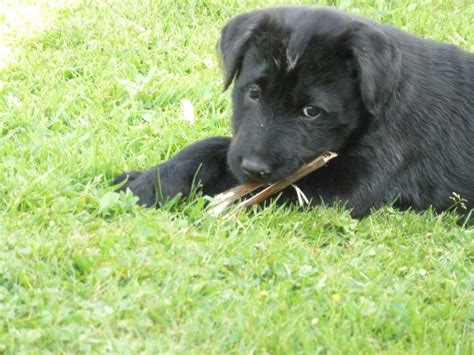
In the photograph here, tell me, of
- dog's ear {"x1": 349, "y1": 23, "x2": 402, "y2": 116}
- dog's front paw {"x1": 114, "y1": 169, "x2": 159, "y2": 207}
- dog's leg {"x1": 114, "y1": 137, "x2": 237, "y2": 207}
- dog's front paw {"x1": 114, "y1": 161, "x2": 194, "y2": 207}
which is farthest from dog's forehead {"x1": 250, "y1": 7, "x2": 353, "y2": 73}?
dog's front paw {"x1": 114, "y1": 169, "x2": 159, "y2": 207}

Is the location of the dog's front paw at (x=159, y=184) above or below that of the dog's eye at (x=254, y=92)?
below

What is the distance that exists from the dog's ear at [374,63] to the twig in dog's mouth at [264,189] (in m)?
0.38

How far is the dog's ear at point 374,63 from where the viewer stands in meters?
4.62

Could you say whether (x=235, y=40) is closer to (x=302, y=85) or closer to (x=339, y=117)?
(x=302, y=85)

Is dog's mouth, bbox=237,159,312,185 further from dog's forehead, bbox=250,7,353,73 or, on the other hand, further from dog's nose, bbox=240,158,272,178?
dog's forehead, bbox=250,7,353,73

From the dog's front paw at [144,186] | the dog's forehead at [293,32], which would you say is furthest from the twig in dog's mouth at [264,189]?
the dog's forehead at [293,32]

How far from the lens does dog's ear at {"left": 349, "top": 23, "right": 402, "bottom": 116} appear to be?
462 centimetres

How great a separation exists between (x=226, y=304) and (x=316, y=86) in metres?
1.44

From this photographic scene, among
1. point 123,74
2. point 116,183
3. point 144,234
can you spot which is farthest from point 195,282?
point 123,74

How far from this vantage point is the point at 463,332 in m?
3.75

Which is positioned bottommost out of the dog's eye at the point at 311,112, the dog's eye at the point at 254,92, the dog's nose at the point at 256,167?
the dog's nose at the point at 256,167

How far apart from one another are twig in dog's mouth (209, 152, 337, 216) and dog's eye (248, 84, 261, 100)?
1.44ft

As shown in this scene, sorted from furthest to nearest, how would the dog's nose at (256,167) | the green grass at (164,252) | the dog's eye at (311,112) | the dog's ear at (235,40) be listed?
the dog's ear at (235,40)
the dog's eye at (311,112)
the dog's nose at (256,167)
the green grass at (164,252)

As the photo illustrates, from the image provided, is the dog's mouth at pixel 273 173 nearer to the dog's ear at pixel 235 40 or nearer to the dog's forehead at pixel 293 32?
the dog's forehead at pixel 293 32
